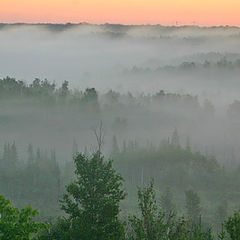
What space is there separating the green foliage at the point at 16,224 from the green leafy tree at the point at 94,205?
8821 millimetres

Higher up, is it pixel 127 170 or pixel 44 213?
pixel 127 170

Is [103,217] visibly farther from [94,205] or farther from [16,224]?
[16,224]

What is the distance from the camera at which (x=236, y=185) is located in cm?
18388

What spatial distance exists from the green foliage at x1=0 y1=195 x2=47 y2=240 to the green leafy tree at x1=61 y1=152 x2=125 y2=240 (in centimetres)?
882

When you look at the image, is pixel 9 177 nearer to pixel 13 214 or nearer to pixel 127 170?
pixel 127 170

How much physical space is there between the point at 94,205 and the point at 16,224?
1122 cm

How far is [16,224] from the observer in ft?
77.5

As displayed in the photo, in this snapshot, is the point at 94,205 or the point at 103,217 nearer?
the point at 103,217

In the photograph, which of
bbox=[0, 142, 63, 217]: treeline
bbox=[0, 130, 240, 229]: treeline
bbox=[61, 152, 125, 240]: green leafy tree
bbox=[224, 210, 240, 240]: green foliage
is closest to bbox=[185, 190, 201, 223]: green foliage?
bbox=[0, 130, 240, 229]: treeline

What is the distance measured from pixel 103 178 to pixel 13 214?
11.7 meters

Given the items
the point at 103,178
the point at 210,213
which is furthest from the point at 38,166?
the point at 103,178

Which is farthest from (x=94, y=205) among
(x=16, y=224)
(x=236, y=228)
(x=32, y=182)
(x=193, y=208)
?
(x=32, y=182)

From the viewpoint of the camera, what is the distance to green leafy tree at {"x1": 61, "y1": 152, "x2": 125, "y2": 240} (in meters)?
32.7

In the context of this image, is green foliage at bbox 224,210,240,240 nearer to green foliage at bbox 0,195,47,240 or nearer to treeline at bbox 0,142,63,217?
green foliage at bbox 0,195,47,240
